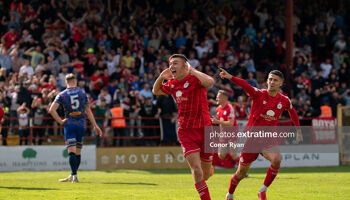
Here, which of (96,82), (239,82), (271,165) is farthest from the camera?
(96,82)

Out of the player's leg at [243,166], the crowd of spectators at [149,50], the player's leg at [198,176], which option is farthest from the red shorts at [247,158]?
the crowd of spectators at [149,50]

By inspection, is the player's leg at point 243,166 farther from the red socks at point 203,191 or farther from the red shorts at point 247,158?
the red socks at point 203,191

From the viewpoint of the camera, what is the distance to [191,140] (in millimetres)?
9336

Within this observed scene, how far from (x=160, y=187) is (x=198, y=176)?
4892 mm

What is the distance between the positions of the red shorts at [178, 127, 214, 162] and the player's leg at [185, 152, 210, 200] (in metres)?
0.08

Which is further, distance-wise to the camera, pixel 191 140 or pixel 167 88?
pixel 167 88

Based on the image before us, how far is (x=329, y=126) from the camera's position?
23016 mm

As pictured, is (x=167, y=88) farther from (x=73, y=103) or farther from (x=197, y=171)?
(x=73, y=103)

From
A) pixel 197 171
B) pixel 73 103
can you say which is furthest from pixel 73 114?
pixel 197 171

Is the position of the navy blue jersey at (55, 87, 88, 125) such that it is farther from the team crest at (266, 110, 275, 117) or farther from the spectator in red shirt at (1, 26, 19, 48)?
the spectator in red shirt at (1, 26, 19, 48)

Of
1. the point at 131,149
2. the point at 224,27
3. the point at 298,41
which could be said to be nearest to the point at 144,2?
Result: the point at 224,27

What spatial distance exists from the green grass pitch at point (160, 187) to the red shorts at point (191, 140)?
95.6 inches

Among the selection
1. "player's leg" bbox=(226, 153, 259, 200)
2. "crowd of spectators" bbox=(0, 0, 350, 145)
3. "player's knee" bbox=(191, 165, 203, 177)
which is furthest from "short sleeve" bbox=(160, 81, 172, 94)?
"crowd of spectators" bbox=(0, 0, 350, 145)

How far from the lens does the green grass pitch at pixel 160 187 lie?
11.8 meters
